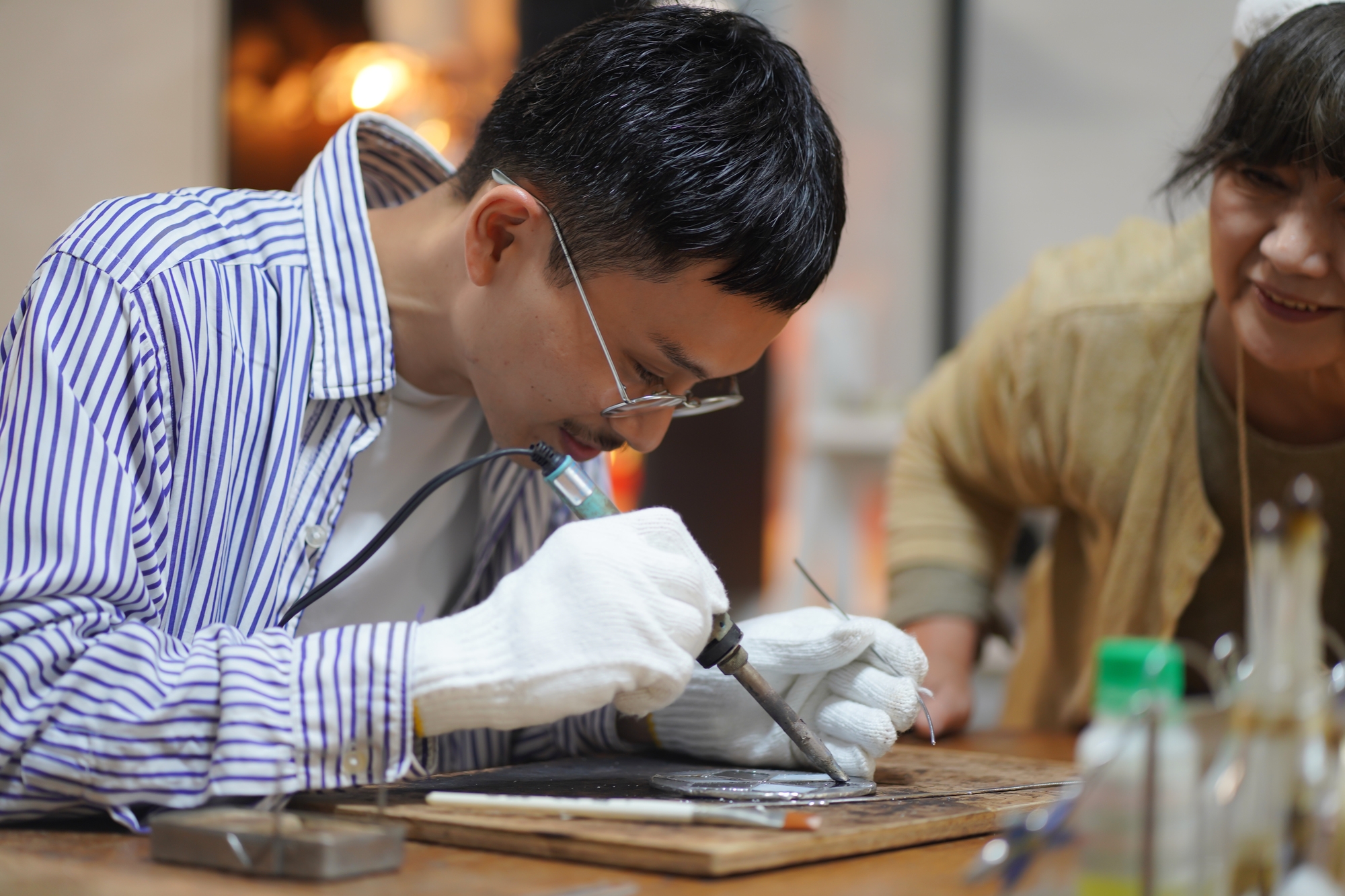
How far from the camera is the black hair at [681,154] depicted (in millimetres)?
1107

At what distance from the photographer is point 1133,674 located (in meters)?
0.59

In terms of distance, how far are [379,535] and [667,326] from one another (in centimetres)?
33

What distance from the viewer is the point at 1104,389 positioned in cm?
171

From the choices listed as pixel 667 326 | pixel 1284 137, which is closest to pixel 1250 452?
pixel 1284 137

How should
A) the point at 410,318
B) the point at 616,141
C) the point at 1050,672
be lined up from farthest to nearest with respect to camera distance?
the point at 1050,672
the point at 410,318
the point at 616,141

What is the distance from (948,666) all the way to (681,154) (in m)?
0.90

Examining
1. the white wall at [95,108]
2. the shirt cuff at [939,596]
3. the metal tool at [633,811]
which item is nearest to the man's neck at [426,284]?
the metal tool at [633,811]

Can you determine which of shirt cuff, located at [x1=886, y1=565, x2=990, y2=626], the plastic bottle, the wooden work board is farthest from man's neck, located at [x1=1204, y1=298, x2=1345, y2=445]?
the plastic bottle

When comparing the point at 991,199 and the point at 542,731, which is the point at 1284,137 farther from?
the point at 991,199

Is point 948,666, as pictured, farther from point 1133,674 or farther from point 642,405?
point 1133,674

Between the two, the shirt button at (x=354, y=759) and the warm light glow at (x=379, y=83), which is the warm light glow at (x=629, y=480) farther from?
the shirt button at (x=354, y=759)

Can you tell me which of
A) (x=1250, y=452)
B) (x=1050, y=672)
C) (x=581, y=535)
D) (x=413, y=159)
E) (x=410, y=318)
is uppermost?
(x=413, y=159)

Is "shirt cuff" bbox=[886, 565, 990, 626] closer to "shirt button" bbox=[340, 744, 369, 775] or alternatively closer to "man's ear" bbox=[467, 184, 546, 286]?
"man's ear" bbox=[467, 184, 546, 286]

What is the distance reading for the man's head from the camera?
1.11 meters
